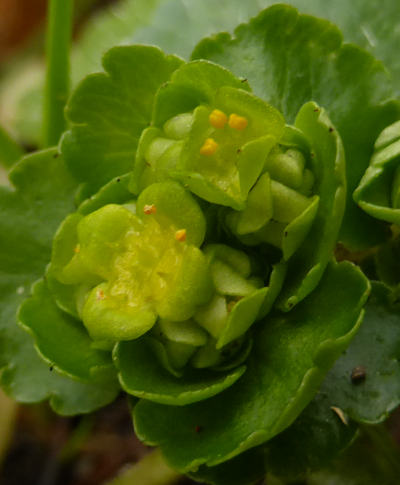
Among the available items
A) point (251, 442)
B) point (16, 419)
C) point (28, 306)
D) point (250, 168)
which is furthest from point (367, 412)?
point (16, 419)

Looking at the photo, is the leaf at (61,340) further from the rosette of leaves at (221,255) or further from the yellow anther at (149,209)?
the yellow anther at (149,209)

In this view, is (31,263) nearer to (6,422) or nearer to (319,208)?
(319,208)

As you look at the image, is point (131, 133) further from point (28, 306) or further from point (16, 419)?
point (16, 419)

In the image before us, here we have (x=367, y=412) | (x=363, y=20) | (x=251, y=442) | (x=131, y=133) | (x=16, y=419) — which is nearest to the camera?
(x=251, y=442)

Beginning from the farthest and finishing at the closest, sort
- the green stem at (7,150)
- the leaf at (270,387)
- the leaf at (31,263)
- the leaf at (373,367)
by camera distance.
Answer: the green stem at (7,150) → the leaf at (31,263) → the leaf at (373,367) → the leaf at (270,387)

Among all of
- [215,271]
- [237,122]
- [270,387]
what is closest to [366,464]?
[270,387]

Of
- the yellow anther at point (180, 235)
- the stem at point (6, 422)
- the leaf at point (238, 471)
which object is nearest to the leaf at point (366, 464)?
the leaf at point (238, 471)
